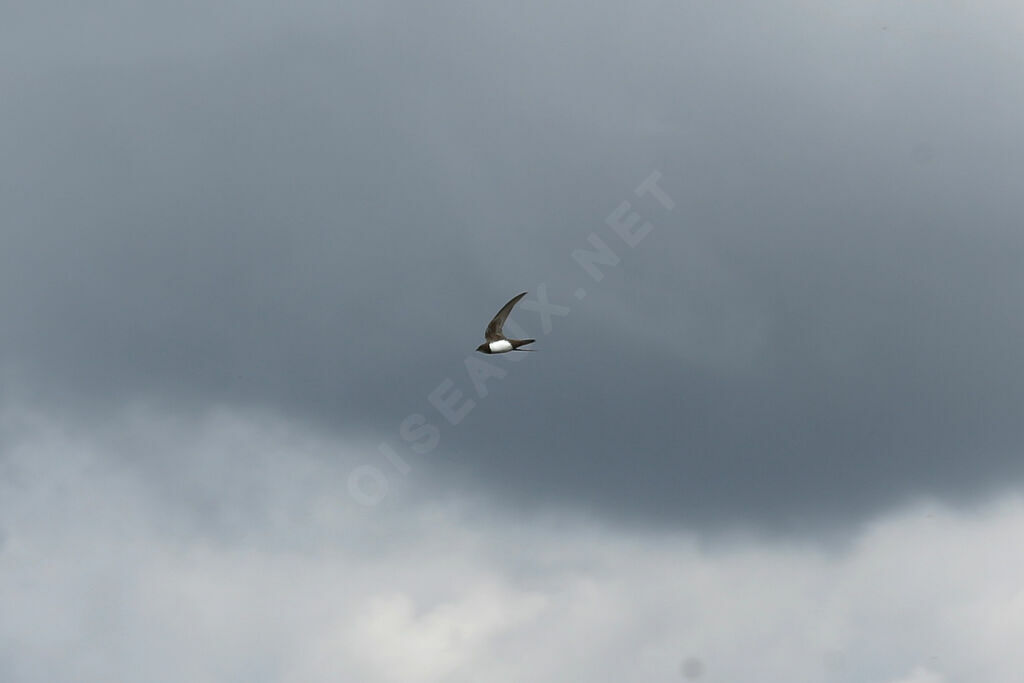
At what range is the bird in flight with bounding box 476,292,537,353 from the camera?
61594 millimetres

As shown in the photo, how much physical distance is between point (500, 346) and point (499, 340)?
2.25 ft

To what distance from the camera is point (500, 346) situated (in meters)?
61.8

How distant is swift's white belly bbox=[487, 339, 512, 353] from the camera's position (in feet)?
202

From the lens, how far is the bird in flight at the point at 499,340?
61594 millimetres

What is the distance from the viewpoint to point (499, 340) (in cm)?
6206

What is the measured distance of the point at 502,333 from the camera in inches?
2477

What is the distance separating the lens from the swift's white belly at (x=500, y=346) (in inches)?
2425
